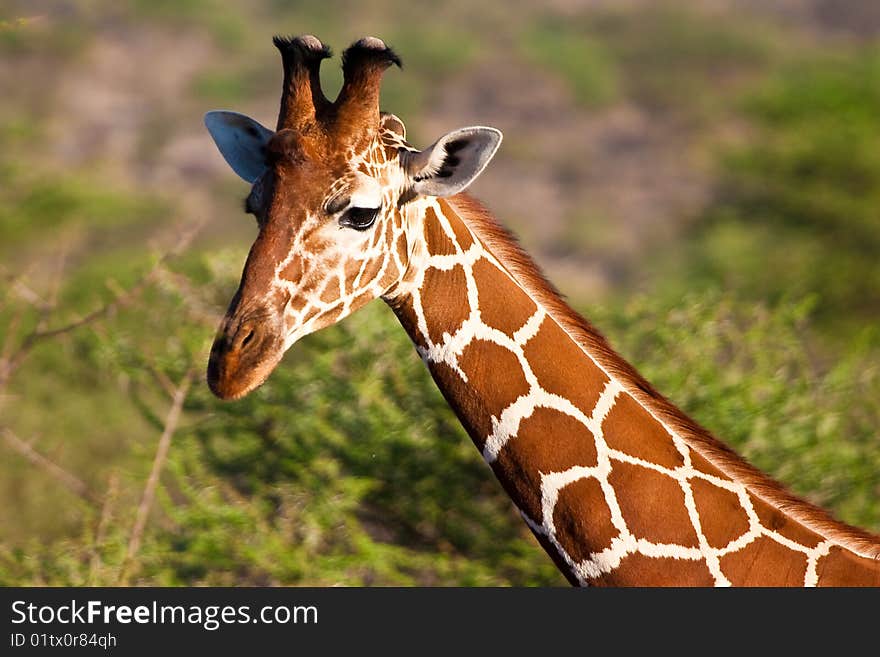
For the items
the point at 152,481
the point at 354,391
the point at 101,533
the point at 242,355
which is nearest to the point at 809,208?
the point at 354,391

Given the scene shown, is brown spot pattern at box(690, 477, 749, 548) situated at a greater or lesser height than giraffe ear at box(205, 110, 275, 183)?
lesser

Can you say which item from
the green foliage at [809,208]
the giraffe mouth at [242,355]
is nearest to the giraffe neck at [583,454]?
the giraffe mouth at [242,355]

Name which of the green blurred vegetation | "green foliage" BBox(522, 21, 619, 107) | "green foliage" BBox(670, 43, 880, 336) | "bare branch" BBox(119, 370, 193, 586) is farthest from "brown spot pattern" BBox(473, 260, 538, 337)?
"green foliage" BBox(522, 21, 619, 107)

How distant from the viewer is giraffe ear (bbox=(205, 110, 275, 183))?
4.81 meters

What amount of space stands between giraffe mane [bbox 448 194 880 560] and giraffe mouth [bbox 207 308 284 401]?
88 cm

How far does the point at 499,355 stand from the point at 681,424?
0.64 metres

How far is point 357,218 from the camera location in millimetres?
4395

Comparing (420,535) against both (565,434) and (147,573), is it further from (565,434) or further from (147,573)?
(565,434)

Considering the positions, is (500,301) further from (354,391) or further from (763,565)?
(354,391)

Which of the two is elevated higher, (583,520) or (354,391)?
(354,391)

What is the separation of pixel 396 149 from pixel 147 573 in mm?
3412

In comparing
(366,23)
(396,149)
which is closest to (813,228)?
(396,149)

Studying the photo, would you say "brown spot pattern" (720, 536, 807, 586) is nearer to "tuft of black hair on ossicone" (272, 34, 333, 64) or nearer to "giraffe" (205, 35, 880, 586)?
"giraffe" (205, 35, 880, 586)

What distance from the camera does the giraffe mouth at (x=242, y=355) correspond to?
13.5ft
